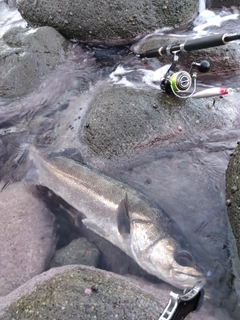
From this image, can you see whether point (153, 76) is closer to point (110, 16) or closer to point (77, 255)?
point (110, 16)

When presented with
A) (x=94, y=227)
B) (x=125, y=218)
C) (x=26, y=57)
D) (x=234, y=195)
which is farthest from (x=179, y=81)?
(x=26, y=57)

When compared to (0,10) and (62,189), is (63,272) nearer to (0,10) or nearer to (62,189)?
(62,189)

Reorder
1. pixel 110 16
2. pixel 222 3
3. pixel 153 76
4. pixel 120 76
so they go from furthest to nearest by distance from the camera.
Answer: pixel 222 3, pixel 110 16, pixel 120 76, pixel 153 76

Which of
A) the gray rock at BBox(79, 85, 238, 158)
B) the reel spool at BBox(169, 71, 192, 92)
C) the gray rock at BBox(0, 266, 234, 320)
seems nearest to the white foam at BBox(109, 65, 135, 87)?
Answer: the gray rock at BBox(79, 85, 238, 158)

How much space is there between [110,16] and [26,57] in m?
1.65

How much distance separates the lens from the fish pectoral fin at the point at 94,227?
4.11 meters

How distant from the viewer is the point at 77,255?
161 inches

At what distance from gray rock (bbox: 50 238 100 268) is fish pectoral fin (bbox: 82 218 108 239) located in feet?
0.62

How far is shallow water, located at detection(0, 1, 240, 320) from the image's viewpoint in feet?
13.2

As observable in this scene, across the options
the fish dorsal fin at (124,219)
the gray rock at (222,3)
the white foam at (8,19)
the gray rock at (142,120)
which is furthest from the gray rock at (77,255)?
the gray rock at (222,3)

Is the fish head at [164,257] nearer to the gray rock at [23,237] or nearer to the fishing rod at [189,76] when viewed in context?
the gray rock at [23,237]

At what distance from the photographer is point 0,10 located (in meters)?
8.61

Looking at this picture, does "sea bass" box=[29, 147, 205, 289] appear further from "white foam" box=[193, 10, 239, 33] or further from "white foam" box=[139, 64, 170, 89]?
"white foam" box=[193, 10, 239, 33]

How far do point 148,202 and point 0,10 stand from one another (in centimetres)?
699
